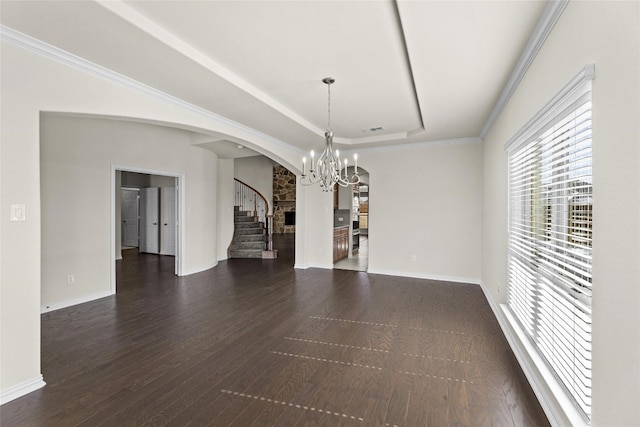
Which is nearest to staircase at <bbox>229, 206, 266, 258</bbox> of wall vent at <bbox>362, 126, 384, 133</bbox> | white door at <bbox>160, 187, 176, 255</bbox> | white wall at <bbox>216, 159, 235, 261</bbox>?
white wall at <bbox>216, 159, 235, 261</bbox>

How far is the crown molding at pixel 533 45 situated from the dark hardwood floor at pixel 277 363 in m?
2.49

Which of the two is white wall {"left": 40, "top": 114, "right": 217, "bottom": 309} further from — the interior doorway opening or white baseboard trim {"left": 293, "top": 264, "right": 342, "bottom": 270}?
the interior doorway opening

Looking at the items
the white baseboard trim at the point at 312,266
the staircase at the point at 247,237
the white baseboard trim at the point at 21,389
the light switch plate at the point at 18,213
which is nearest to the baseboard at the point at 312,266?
the white baseboard trim at the point at 312,266

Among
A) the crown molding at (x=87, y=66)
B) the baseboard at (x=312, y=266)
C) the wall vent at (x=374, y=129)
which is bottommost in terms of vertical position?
the baseboard at (x=312, y=266)

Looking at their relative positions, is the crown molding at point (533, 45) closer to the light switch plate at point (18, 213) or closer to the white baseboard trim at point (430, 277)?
the white baseboard trim at point (430, 277)

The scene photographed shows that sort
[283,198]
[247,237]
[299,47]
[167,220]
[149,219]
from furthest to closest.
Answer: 1. [283,198]
2. [149,219]
3. [247,237]
4. [167,220]
5. [299,47]

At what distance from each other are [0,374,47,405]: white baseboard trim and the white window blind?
3550mm

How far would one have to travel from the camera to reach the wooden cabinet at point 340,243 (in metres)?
7.26

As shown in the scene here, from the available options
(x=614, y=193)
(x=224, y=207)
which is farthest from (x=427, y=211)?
(x=224, y=207)

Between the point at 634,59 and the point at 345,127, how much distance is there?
12.8 ft

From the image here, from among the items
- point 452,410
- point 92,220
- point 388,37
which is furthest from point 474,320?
point 92,220

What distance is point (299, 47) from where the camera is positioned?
8.18ft

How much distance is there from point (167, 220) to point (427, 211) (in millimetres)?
6825

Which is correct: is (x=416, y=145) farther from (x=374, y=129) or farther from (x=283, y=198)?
(x=283, y=198)
